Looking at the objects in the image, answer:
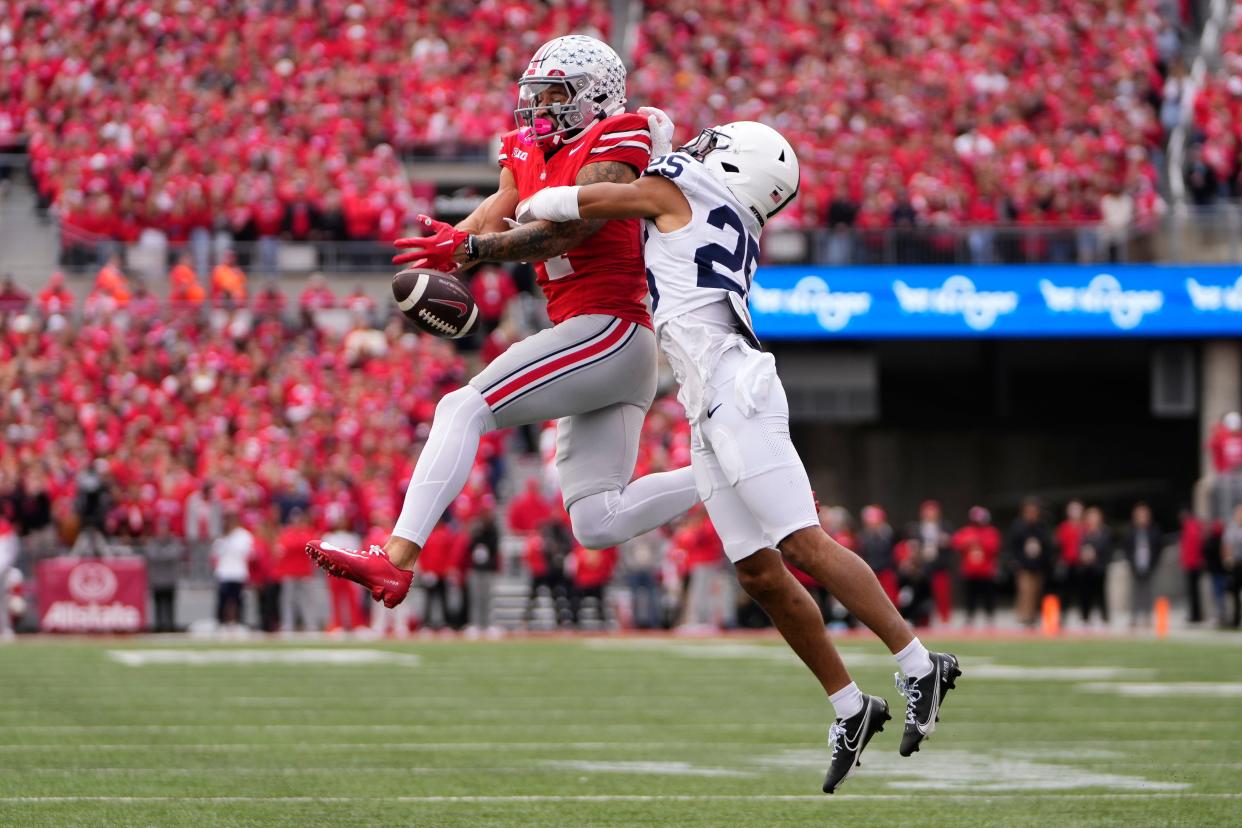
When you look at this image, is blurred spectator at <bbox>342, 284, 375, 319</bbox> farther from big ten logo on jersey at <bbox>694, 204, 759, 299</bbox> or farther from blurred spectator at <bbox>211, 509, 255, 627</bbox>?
big ten logo on jersey at <bbox>694, 204, 759, 299</bbox>

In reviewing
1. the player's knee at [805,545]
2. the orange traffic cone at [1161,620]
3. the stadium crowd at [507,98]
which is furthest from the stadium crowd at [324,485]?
the player's knee at [805,545]

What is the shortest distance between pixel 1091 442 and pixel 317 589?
12148mm

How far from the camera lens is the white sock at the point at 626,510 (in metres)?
6.33

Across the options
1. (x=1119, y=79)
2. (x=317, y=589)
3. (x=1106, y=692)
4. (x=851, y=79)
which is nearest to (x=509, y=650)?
(x=317, y=589)

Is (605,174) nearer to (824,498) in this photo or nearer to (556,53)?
(556,53)

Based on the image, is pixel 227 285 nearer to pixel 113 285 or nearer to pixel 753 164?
pixel 113 285

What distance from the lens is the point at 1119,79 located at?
84.6 ft

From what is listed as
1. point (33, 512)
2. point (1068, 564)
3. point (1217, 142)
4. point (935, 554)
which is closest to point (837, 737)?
point (33, 512)

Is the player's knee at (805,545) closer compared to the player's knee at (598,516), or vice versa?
the player's knee at (805,545)

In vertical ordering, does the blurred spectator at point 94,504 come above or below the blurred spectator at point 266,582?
above

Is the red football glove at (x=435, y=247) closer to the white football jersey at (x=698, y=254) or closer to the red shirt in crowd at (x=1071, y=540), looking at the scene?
the white football jersey at (x=698, y=254)

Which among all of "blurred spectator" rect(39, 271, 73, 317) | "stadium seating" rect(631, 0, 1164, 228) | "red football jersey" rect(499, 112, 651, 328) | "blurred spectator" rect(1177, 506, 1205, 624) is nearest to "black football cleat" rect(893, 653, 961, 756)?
"red football jersey" rect(499, 112, 651, 328)

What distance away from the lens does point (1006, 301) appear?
22.5m

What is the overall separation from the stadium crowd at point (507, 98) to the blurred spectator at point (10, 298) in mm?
1466
